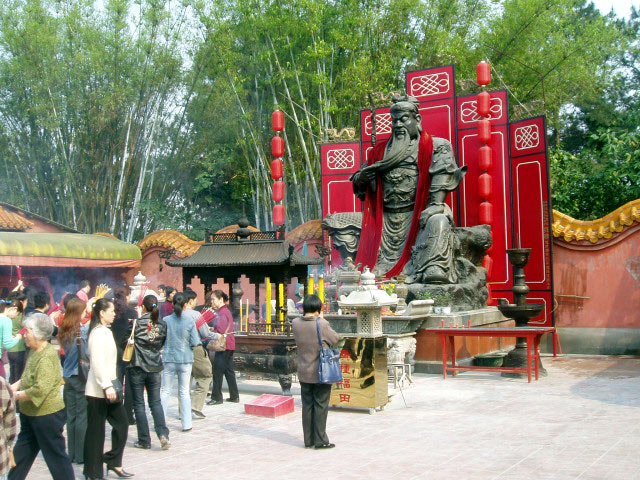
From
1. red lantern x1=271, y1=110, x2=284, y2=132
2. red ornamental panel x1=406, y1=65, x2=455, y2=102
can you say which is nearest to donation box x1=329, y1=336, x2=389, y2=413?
red ornamental panel x1=406, y1=65, x2=455, y2=102

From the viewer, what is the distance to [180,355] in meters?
5.91

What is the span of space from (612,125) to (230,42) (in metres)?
12.5

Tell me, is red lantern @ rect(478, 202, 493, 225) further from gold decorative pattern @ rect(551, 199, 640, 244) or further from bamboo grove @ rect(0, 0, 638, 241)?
bamboo grove @ rect(0, 0, 638, 241)

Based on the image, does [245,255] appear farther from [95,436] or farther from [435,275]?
[95,436]

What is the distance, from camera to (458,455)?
198 inches

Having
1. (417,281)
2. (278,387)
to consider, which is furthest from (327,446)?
(417,281)

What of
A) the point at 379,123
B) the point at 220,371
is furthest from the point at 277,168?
the point at 220,371

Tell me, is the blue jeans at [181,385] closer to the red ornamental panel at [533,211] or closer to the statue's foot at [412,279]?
the statue's foot at [412,279]

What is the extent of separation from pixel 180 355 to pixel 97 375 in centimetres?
148


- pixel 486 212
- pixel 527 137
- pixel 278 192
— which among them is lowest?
pixel 486 212

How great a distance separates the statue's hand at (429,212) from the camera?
38.0ft

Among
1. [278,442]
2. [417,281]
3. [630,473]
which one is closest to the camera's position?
[630,473]

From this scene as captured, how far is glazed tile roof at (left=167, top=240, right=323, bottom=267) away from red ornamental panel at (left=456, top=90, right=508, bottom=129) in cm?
609

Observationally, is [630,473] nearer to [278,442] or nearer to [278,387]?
[278,442]
